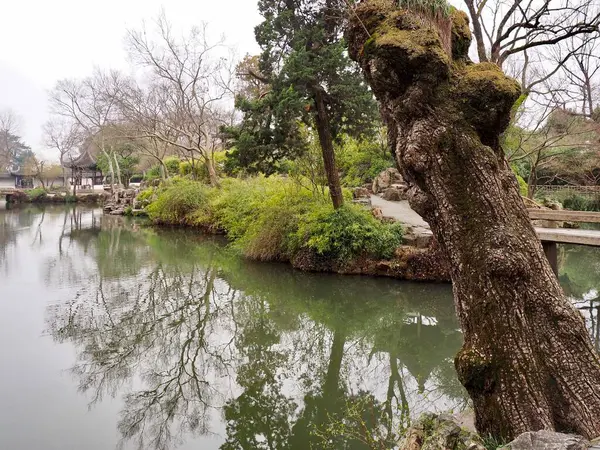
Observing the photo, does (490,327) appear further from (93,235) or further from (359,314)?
(93,235)

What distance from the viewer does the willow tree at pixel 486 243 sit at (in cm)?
248

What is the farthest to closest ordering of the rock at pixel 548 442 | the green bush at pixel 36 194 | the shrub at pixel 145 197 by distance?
the green bush at pixel 36 194, the shrub at pixel 145 197, the rock at pixel 548 442

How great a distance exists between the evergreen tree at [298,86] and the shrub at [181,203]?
10187mm

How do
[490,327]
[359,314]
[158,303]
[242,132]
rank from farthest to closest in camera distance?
1. [242,132]
2. [158,303]
3. [359,314]
4. [490,327]

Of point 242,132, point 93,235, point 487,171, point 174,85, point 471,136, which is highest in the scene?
point 174,85

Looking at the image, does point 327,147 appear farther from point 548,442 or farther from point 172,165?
point 172,165

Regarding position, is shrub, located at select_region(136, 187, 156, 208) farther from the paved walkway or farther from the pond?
the paved walkway

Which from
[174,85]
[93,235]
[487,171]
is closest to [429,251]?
[487,171]

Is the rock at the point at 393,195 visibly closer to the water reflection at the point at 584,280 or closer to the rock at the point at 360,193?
the rock at the point at 360,193

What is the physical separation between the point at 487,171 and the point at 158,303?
23.7ft

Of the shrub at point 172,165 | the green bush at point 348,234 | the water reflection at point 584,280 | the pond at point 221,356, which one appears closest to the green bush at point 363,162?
the water reflection at point 584,280

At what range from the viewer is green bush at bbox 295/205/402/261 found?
1025 centimetres

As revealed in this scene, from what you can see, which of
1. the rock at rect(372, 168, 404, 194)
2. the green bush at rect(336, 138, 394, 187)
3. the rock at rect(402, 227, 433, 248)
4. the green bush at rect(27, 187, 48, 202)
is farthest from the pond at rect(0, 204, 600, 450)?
the green bush at rect(27, 187, 48, 202)

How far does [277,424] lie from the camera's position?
4.19 meters
